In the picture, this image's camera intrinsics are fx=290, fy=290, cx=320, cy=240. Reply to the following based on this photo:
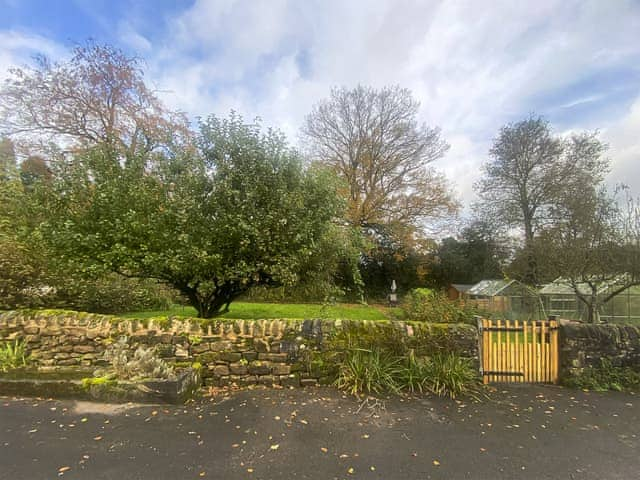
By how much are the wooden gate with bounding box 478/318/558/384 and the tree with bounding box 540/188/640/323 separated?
13.6ft

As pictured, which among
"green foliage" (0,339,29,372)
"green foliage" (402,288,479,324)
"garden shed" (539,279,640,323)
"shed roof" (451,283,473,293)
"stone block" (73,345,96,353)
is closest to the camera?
"green foliage" (0,339,29,372)

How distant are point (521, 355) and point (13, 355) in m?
8.03

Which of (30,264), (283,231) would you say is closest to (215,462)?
(283,231)

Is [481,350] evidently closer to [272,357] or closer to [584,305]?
[272,357]

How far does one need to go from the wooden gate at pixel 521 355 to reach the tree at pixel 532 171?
1545 centimetres

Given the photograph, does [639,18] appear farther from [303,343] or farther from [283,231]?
[303,343]

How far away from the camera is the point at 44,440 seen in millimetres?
2896

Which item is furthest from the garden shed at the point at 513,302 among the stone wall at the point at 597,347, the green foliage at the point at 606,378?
the green foliage at the point at 606,378

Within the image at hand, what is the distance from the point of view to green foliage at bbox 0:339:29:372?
4.37m

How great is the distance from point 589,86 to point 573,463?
9.59 m

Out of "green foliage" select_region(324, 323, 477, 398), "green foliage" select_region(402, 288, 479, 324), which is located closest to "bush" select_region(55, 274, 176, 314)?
"green foliage" select_region(324, 323, 477, 398)

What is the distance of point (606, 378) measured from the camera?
453cm

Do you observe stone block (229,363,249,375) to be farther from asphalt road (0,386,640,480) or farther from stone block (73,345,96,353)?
stone block (73,345,96,353)

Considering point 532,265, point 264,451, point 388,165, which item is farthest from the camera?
point 388,165
